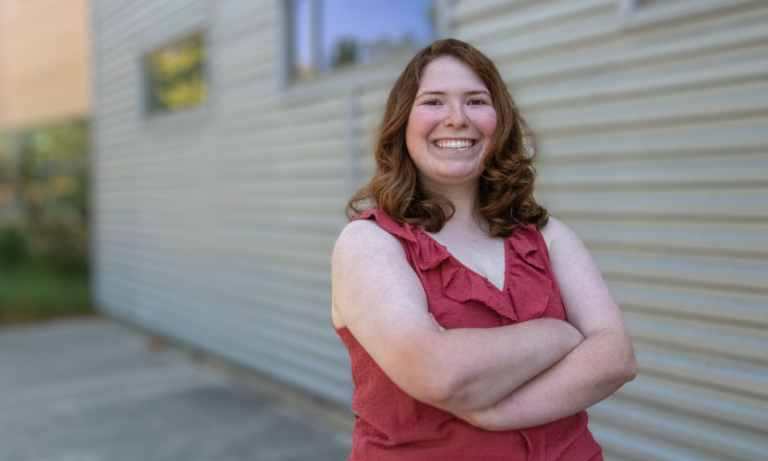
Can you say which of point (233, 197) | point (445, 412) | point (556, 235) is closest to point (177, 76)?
point (233, 197)

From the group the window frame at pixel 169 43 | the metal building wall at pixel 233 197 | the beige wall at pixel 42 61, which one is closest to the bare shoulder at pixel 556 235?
the metal building wall at pixel 233 197

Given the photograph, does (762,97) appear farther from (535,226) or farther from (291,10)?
(291,10)

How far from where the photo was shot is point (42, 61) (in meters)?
17.3

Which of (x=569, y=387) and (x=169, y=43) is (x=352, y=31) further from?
(x=569, y=387)

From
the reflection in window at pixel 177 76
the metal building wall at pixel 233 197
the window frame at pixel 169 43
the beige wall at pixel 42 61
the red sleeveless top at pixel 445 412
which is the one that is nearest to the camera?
the red sleeveless top at pixel 445 412

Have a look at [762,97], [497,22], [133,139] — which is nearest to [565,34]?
[497,22]

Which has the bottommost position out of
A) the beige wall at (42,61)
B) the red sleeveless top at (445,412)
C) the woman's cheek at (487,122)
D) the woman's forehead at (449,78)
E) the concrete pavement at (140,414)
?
the concrete pavement at (140,414)

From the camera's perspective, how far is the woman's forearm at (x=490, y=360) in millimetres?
1448

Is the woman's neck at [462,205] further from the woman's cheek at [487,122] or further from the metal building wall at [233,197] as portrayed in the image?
the metal building wall at [233,197]

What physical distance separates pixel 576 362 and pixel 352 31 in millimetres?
3932

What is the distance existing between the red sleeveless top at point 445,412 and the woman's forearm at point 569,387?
7 centimetres

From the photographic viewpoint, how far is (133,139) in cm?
855

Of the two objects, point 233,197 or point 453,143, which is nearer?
point 453,143

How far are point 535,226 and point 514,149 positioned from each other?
0.73 feet
